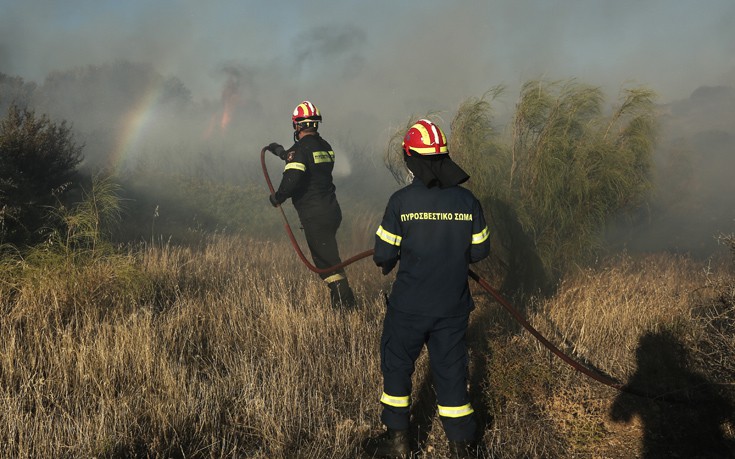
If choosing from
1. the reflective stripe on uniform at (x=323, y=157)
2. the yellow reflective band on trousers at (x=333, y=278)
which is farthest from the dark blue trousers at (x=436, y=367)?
the reflective stripe on uniform at (x=323, y=157)

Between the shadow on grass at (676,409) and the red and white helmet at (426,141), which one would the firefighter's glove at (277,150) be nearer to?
the red and white helmet at (426,141)

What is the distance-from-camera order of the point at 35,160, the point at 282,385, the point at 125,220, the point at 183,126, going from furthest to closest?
the point at 183,126, the point at 125,220, the point at 35,160, the point at 282,385

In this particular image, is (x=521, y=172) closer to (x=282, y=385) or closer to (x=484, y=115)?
(x=484, y=115)

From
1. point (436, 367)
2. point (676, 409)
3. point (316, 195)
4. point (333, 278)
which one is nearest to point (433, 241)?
point (436, 367)

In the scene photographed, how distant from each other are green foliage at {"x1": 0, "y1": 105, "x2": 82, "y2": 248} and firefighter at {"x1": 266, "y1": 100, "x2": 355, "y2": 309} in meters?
2.85

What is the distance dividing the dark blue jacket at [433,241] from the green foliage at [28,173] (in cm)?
425

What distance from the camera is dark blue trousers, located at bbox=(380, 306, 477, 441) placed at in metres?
2.94

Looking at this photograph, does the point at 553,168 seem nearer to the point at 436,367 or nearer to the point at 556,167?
the point at 556,167

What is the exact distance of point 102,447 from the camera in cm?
278

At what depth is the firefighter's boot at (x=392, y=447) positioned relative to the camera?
9.93 ft

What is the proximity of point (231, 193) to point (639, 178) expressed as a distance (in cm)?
1069

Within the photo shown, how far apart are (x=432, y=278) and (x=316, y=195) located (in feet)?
10.6

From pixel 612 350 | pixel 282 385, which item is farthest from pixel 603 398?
pixel 282 385

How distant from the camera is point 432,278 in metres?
2.97
